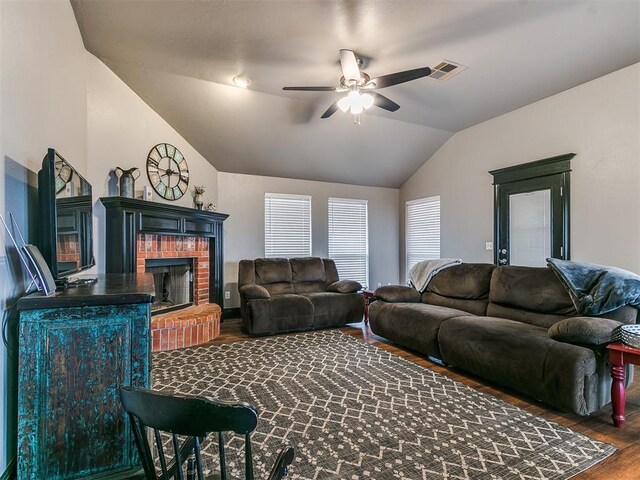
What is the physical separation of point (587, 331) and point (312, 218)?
4572mm

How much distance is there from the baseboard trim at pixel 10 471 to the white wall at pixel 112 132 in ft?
8.04


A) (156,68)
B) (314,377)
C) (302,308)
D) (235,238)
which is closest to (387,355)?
(314,377)

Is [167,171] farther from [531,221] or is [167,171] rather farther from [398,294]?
[531,221]

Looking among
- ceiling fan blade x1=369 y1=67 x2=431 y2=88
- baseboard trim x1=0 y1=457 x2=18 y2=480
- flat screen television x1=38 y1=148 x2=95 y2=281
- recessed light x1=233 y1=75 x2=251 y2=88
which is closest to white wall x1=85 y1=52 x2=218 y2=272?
flat screen television x1=38 y1=148 x2=95 y2=281

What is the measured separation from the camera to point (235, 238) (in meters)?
5.70

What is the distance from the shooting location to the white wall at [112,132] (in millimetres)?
3572

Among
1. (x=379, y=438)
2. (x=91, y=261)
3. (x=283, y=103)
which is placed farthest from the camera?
(x=283, y=103)

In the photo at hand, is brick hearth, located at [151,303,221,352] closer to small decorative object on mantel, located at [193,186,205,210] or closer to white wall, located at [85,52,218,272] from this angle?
white wall, located at [85,52,218,272]

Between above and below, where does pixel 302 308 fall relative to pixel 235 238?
below

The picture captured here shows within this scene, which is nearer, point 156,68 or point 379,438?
point 379,438

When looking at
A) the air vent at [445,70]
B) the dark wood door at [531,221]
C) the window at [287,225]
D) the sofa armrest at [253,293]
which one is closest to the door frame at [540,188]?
the dark wood door at [531,221]

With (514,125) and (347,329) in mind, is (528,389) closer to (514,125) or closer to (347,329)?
(347,329)

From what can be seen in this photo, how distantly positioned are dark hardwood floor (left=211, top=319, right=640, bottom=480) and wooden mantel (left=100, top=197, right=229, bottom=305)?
3157 millimetres

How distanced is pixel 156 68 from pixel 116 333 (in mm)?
3320
